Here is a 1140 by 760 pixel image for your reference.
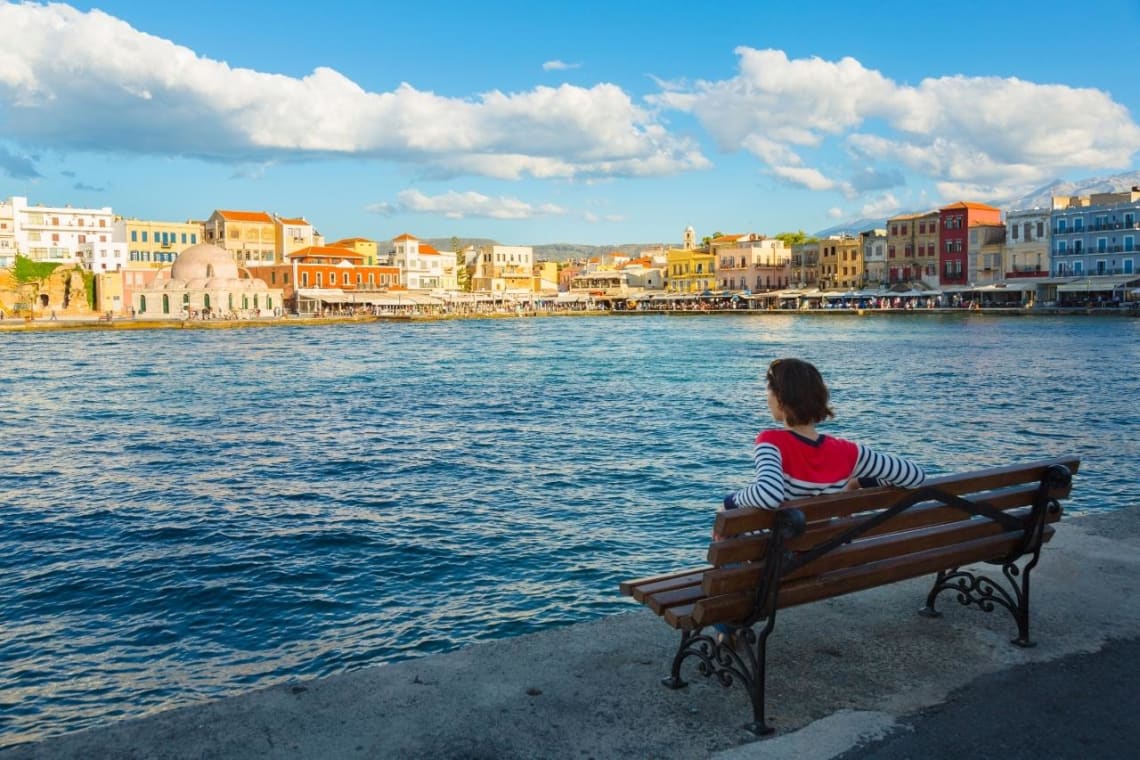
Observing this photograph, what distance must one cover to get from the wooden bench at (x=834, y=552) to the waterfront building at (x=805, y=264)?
99.1 metres

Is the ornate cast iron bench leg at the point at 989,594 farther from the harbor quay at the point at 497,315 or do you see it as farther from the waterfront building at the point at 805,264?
the waterfront building at the point at 805,264

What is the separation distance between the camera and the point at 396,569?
8617mm

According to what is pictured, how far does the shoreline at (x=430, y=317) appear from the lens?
66.2 meters

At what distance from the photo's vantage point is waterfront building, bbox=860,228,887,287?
88.5m

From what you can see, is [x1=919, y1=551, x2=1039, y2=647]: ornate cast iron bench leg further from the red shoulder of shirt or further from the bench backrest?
the red shoulder of shirt

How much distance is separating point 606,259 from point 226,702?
143 metres

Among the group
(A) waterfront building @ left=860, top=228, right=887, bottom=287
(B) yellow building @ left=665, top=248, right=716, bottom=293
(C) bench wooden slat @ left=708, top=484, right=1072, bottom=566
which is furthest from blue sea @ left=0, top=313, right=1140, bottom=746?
(B) yellow building @ left=665, top=248, right=716, bottom=293

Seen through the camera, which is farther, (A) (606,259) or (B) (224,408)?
(A) (606,259)

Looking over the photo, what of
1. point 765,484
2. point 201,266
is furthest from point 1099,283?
point 765,484

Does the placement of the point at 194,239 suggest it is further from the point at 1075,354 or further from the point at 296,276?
the point at 1075,354

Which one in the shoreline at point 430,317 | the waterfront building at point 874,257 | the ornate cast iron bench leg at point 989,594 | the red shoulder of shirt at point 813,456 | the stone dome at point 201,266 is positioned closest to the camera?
the red shoulder of shirt at point 813,456

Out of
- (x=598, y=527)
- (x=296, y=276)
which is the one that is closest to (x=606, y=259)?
(x=296, y=276)

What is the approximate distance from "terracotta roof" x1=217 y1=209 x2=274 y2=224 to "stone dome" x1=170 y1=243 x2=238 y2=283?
1513 centimetres

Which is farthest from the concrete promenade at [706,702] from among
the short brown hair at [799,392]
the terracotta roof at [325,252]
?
the terracotta roof at [325,252]
